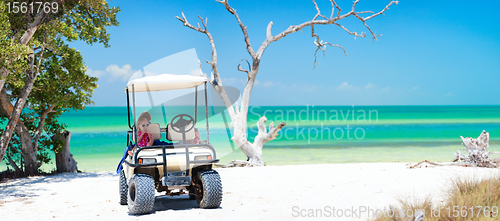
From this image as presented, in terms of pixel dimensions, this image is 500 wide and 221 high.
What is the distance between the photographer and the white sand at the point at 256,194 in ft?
16.6

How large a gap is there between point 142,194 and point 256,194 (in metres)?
2.39

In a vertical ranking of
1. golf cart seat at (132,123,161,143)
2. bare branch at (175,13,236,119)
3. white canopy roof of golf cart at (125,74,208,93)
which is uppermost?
bare branch at (175,13,236,119)

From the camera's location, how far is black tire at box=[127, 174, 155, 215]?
4770 mm

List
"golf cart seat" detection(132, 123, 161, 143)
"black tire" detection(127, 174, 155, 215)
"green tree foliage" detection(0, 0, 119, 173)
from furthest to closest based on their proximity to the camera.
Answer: "green tree foliage" detection(0, 0, 119, 173)
"golf cart seat" detection(132, 123, 161, 143)
"black tire" detection(127, 174, 155, 215)

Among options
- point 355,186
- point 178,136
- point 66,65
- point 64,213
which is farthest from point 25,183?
point 355,186

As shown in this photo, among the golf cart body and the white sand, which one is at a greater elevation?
the golf cart body

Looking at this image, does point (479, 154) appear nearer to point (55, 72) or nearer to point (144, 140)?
point (144, 140)

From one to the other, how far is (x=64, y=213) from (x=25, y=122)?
5002 mm

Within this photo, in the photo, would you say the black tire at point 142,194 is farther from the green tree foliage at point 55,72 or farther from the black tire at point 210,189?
the green tree foliage at point 55,72

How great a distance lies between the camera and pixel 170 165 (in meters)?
4.90

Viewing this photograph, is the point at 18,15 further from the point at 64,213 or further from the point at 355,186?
the point at 355,186

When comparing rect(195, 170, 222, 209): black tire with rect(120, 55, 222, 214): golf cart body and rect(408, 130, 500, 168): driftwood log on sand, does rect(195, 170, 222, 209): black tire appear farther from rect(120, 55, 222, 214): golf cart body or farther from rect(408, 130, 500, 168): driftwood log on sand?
rect(408, 130, 500, 168): driftwood log on sand

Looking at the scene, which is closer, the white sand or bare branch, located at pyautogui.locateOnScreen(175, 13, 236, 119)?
the white sand

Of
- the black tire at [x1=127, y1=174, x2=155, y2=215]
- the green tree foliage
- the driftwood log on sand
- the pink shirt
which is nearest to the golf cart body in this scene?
the black tire at [x1=127, y1=174, x2=155, y2=215]
